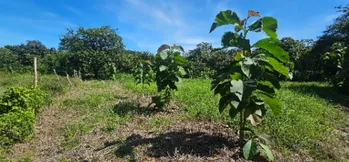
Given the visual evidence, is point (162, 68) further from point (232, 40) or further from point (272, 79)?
point (272, 79)

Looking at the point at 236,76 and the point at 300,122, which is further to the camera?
the point at 300,122

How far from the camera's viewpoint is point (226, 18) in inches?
123

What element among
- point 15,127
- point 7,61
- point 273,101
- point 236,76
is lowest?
point 15,127

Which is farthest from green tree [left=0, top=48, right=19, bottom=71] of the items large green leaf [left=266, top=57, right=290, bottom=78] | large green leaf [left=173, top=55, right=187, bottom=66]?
large green leaf [left=266, top=57, right=290, bottom=78]

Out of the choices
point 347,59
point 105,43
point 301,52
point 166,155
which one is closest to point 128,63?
point 105,43

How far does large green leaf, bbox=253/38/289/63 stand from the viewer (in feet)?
9.78

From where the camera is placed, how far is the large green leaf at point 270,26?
3.03 metres

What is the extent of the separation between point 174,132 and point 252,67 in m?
1.82

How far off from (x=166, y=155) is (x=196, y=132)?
75 centimetres

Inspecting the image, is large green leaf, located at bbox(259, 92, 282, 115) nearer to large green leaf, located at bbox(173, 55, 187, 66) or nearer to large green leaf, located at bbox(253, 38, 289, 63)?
large green leaf, located at bbox(253, 38, 289, 63)

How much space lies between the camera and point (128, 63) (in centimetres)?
2058

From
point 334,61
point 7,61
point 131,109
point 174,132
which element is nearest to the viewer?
point 174,132

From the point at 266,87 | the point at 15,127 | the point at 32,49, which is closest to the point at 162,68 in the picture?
the point at 266,87

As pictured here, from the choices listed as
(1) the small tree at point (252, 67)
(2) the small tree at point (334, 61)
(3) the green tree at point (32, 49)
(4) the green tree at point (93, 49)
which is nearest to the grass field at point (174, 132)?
(1) the small tree at point (252, 67)
